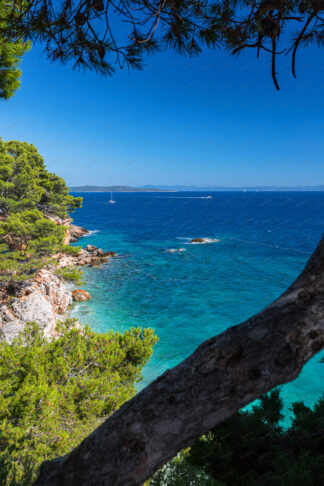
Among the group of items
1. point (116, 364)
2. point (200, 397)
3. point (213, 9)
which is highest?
point (213, 9)

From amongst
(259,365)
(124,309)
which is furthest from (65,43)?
(124,309)

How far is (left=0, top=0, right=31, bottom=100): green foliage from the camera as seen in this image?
3232mm

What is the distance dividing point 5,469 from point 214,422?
13.2 ft

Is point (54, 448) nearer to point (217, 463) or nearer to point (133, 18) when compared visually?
point (217, 463)

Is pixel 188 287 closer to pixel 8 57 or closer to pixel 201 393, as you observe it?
pixel 8 57

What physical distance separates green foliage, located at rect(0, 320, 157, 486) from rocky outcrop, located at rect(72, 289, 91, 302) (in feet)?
46.4

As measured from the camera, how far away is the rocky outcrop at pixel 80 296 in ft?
69.1

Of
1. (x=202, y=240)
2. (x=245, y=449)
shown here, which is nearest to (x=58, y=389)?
(x=245, y=449)

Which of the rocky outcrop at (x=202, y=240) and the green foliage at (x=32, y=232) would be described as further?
the rocky outcrop at (x=202, y=240)

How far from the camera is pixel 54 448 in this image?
518cm

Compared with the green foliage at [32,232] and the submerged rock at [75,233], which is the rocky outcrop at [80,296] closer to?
the green foliage at [32,232]

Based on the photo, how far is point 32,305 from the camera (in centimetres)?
1465

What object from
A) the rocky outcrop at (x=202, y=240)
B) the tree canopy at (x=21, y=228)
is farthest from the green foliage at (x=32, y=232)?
the rocky outcrop at (x=202, y=240)

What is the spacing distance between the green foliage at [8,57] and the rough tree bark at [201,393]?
14.1 ft
